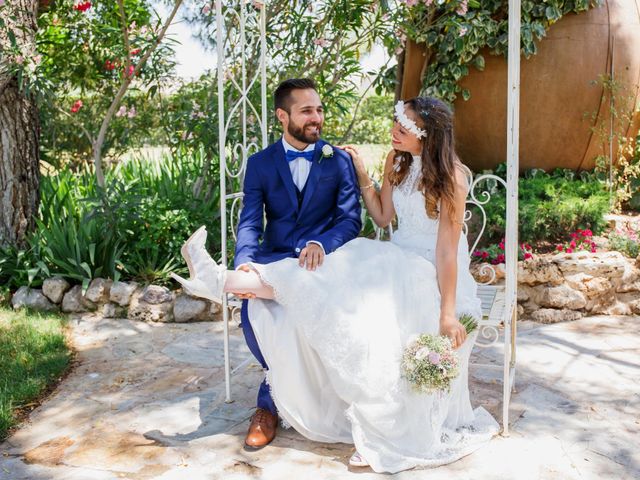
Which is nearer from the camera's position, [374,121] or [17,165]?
[17,165]

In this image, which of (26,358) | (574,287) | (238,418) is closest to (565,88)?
(574,287)

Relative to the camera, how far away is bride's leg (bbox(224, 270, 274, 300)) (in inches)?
115

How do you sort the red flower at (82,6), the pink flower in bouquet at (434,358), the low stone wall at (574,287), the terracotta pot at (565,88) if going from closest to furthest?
the pink flower in bouquet at (434,358) → the low stone wall at (574,287) → the red flower at (82,6) → the terracotta pot at (565,88)

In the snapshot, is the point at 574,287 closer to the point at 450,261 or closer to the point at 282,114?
the point at 450,261

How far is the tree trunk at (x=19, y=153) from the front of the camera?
5.03 meters

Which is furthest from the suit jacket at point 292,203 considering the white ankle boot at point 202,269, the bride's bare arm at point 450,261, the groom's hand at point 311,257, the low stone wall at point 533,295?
the low stone wall at point 533,295

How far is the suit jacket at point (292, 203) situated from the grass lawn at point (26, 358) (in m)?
1.29

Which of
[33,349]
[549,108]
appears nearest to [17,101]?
[33,349]

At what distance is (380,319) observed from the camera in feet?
9.20

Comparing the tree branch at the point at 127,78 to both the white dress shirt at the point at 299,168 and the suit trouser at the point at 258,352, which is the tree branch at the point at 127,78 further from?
the suit trouser at the point at 258,352

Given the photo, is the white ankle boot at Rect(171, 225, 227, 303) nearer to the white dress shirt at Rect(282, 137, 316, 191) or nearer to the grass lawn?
the white dress shirt at Rect(282, 137, 316, 191)

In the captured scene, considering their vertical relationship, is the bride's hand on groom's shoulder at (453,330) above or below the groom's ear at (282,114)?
below

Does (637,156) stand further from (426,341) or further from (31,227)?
(31,227)

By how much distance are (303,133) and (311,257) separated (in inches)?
25.2
